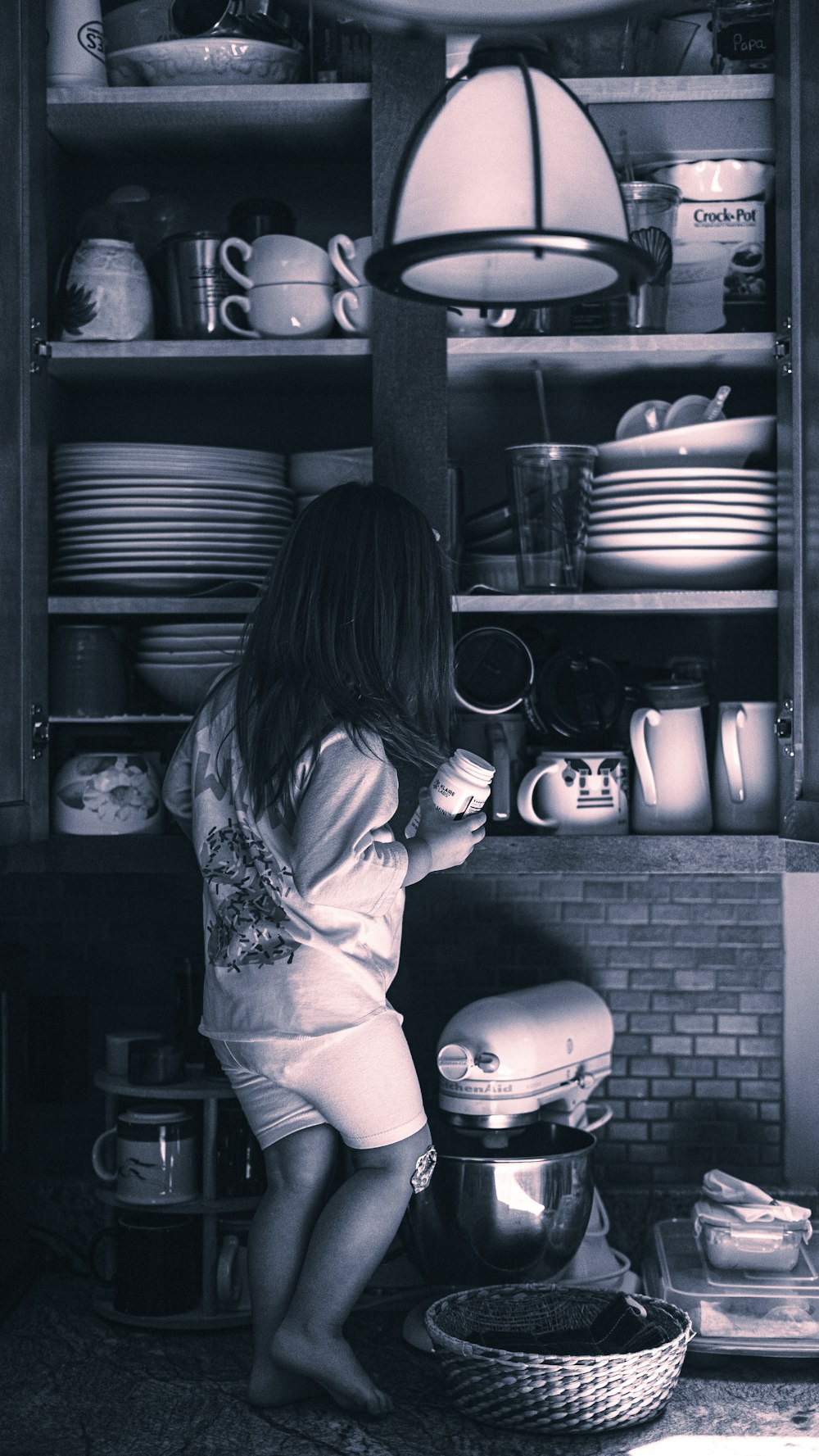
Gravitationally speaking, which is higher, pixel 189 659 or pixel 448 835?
pixel 189 659

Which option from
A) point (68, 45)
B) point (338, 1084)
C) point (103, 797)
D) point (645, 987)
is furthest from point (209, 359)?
point (645, 987)

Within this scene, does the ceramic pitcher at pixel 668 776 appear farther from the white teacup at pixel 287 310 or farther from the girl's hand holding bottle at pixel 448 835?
the white teacup at pixel 287 310

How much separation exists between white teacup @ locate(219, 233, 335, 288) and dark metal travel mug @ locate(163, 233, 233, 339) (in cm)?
2

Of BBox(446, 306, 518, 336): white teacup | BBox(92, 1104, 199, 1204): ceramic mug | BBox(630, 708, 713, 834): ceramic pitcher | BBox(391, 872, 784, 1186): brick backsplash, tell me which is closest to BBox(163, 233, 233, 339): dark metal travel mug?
BBox(446, 306, 518, 336): white teacup

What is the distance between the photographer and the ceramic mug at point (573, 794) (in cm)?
165

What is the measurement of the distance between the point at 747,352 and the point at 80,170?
944 mm

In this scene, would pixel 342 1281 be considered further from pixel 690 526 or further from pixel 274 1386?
pixel 690 526

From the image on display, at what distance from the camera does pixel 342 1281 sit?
1.41 meters

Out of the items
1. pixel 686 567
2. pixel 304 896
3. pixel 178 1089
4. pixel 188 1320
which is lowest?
pixel 188 1320

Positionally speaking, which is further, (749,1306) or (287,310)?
(287,310)

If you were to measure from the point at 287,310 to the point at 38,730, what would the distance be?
590 millimetres

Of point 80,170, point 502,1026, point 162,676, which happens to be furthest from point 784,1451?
point 80,170

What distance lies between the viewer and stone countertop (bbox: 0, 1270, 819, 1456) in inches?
52.0

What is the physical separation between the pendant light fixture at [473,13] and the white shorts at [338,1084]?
101 cm
